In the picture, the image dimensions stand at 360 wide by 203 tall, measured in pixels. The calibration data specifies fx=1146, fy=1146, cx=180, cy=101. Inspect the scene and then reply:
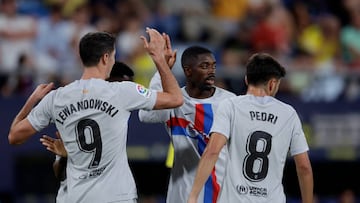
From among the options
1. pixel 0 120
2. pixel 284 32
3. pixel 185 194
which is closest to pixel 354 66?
pixel 284 32

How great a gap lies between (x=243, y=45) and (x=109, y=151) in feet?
27.7

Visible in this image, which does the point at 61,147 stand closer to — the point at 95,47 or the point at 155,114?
the point at 95,47

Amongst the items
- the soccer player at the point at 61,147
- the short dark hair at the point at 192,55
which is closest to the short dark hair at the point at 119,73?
the soccer player at the point at 61,147

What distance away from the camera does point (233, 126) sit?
29.4 ft

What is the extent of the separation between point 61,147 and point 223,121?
1.30 m

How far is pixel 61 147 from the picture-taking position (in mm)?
9078

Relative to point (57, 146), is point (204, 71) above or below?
above

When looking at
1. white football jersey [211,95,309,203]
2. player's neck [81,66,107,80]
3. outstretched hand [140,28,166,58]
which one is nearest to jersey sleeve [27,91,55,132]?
player's neck [81,66,107,80]

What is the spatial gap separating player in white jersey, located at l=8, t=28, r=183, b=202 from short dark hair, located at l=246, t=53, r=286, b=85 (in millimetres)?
679

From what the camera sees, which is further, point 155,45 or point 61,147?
point 61,147

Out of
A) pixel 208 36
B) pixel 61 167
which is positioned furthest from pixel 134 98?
pixel 208 36

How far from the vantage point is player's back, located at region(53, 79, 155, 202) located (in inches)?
340

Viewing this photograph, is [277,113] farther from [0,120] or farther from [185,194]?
[0,120]

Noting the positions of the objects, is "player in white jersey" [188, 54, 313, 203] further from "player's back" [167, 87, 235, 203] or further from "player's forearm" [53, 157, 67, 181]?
"player's forearm" [53, 157, 67, 181]
